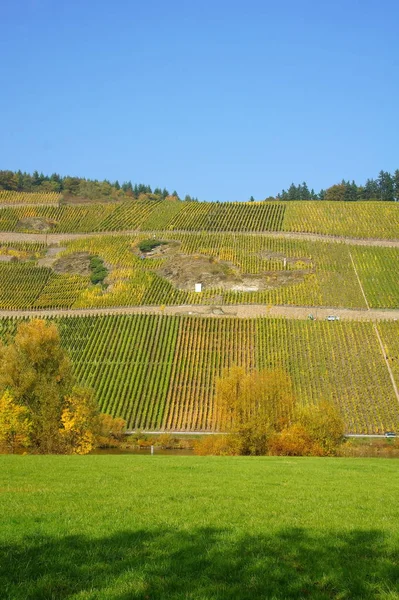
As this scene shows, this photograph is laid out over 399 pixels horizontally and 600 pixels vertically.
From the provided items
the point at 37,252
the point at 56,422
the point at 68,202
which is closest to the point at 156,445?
the point at 56,422

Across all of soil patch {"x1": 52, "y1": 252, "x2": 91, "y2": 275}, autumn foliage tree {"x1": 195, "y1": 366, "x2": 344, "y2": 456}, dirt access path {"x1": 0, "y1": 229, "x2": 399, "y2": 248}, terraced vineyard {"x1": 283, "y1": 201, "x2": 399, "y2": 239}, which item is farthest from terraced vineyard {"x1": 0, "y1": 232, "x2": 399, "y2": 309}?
autumn foliage tree {"x1": 195, "y1": 366, "x2": 344, "y2": 456}

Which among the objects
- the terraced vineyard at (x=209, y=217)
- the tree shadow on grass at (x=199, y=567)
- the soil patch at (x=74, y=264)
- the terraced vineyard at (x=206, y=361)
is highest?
the terraced vineyard at (x=209, y=217)

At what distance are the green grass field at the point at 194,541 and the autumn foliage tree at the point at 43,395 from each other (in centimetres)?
1873

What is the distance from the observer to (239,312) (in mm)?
77125

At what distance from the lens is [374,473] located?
22.2 meters

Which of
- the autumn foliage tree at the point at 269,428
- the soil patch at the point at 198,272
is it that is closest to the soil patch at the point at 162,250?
the soil patch at the point at 198,272

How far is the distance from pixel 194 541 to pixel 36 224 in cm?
10794

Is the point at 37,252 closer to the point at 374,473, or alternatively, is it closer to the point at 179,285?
the point at 179,285

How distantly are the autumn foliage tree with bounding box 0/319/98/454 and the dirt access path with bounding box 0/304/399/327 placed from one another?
4083 cm

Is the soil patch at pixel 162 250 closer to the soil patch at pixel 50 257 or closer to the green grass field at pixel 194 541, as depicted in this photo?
the soil patch at pixel 50 257

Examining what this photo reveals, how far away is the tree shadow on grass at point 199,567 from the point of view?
24.3 feet

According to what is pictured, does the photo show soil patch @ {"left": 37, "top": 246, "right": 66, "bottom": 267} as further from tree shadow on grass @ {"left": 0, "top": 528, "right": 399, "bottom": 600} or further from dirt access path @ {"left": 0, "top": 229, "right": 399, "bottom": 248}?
tree shadow on grass @ {"left": 0, "top": 528, "right": 399, "bottom": 600}

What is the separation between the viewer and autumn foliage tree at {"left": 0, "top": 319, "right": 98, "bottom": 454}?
3481 centimetres

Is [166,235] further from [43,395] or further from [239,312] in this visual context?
[43,395]
